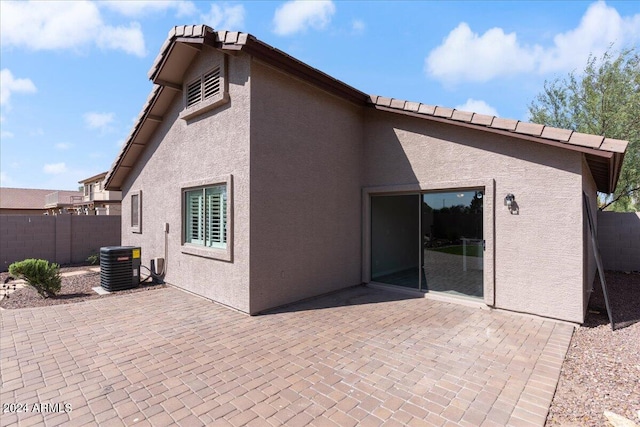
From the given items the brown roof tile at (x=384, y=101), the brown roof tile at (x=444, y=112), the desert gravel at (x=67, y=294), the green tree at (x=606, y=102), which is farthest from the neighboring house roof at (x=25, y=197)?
the green tree at (x=606, y=102)

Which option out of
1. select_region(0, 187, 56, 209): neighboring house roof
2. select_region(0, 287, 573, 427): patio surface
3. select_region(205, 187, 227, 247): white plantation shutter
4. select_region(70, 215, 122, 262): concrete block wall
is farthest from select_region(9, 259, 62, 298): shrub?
select_region(0, 187, 56, 209): neighboring house roof

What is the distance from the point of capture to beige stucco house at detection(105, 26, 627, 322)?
6.38 metres

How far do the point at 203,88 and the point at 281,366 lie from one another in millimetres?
7066

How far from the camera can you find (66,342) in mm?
5250

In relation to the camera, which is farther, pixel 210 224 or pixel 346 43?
pixel 346 43

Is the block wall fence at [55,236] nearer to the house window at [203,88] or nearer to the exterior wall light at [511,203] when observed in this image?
the house window at [203,88]

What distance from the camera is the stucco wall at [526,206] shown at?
607 centimetres

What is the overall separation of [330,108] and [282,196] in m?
3.00

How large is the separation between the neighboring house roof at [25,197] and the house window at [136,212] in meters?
32.8

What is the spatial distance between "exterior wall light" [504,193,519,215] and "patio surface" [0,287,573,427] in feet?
7.28

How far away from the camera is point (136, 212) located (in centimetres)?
1205

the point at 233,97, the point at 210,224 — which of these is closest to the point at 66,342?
the point at 210,224

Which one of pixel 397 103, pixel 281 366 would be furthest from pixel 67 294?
pixel 397 103

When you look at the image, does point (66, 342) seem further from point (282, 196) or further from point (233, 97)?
point (233, 97)
